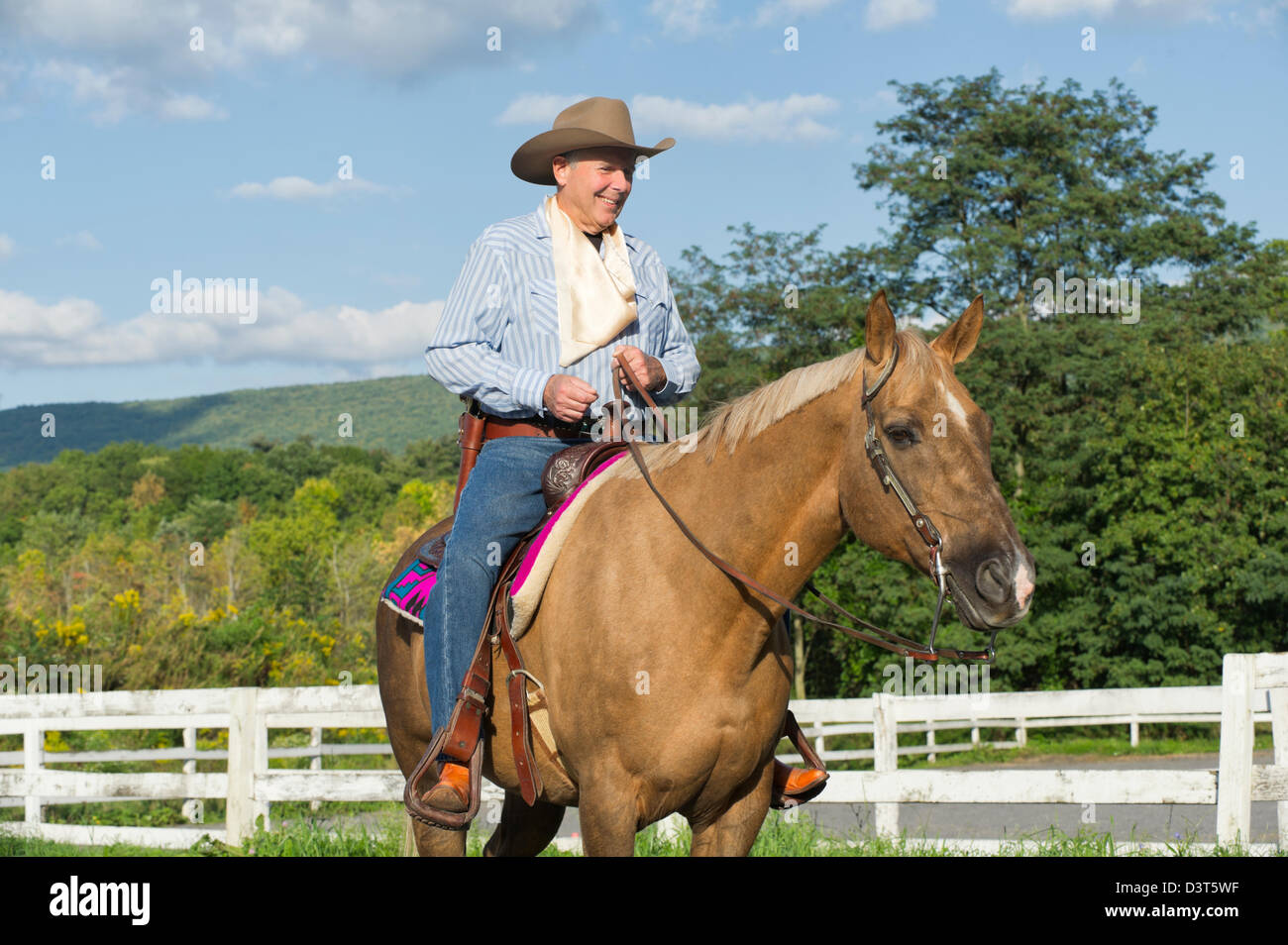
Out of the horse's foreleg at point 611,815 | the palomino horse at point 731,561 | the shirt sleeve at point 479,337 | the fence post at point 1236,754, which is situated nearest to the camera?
the palomino horse at point 731,561

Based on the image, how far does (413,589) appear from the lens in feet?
15.4

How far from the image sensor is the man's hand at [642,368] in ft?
13.9

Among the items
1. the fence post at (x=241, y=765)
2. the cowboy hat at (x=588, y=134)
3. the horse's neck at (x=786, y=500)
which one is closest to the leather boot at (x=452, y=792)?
the horse's neck at (x=786, y=500)

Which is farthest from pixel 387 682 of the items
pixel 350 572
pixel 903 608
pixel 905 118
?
pixel 350 572

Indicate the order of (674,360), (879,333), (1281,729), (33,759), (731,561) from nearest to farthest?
(879,333) → (731,561) → (674,360) → (1281,729) → (33,759)

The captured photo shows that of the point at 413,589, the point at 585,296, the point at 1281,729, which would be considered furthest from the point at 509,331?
the point at 1281,729

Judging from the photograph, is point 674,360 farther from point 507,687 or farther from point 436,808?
point 436,808

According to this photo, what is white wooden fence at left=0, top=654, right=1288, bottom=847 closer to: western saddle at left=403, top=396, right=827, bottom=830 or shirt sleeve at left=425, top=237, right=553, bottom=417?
western saddle at left=403, top=396, right=827, bottom=830

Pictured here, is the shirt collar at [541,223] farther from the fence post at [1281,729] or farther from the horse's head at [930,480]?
the fence post at [1281,729]

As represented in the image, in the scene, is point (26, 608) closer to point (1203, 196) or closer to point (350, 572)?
point (350, 572)

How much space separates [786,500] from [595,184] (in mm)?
1614

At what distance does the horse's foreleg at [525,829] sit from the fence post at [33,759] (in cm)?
837

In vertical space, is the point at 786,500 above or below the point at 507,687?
above
